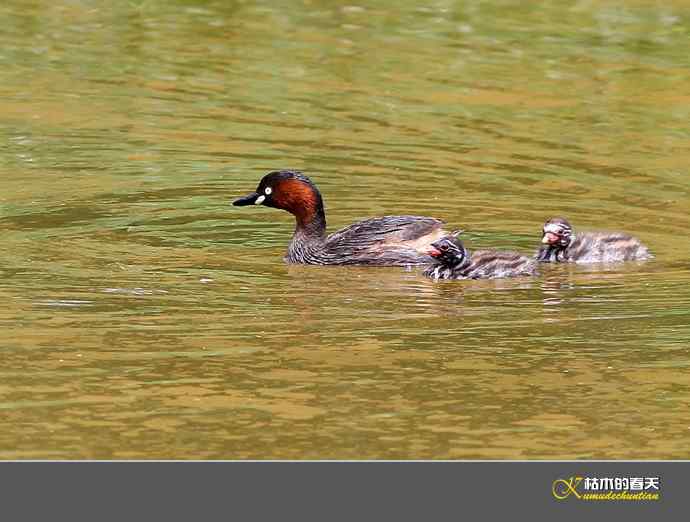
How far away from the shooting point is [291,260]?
39.3ft

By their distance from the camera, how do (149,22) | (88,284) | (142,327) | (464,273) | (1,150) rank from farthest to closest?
(149,22) < (1,150) < (464,273) < (88,284) < (142,327)

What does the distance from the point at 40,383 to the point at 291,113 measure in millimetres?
8278

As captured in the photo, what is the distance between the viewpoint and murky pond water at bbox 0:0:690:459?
8.23 m

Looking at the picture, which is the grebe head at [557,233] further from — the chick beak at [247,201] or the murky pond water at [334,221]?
the chick beak at [247,201]

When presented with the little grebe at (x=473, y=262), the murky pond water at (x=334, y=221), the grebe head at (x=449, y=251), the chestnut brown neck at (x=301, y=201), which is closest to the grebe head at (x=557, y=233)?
the murky pond water at (x=334, y=221)

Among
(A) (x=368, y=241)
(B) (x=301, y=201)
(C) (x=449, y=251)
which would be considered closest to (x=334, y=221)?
(B) (x=301, y=201)

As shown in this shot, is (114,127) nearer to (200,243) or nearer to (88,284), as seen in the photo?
(200,243)

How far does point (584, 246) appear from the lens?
1189 cm

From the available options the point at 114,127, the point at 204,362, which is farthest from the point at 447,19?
the point at 204,362

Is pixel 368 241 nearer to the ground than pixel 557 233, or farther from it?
nearer to the ground

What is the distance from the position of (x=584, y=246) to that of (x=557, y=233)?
0.22 metres

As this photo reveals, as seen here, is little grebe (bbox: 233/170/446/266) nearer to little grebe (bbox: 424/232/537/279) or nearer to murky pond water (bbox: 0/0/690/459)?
murky pond water (bbox: 0/0/690/459)

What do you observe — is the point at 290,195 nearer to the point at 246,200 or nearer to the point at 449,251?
the point at 246,200

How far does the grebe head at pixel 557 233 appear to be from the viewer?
11734mm
